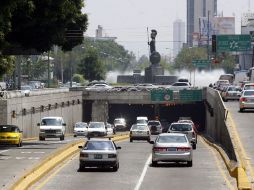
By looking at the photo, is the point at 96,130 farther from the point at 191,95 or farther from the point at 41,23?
the point at 191,95

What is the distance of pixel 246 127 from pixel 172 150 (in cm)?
1572

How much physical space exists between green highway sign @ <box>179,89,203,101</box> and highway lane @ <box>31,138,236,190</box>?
67976mm

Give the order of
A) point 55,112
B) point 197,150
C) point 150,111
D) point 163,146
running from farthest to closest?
point 150,111 → point 55,112 → point 197,150 → point 163,146

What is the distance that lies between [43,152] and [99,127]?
95.8ft

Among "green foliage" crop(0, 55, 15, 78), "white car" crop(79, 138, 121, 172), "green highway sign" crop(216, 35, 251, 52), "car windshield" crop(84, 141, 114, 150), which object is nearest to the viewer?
"white car" crop(79, 138, 121, 172)

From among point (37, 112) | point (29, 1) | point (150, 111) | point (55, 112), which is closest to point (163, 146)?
point (29, 1)

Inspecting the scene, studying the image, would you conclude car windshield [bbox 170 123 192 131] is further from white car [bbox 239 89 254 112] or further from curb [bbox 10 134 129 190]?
white car [bbox 239 89 254 112]

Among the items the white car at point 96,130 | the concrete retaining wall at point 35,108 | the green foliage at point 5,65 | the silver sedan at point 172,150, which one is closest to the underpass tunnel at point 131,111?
the concrete retaining wall at point 35,108

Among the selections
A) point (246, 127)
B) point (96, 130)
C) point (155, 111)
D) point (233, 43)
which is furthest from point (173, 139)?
point (155, 111)

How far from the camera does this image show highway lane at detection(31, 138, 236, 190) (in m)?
31.9

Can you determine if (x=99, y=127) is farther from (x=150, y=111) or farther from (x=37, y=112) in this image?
(x=150, y=111)

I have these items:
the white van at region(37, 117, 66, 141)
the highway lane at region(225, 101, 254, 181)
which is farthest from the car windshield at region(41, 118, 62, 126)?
the highway lane at region(225, 101, 254, 181)

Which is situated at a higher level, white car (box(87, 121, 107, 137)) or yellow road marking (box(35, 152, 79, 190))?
yellow road marking (box(35, 152, 79, 190))

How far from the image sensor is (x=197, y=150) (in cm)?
5453
